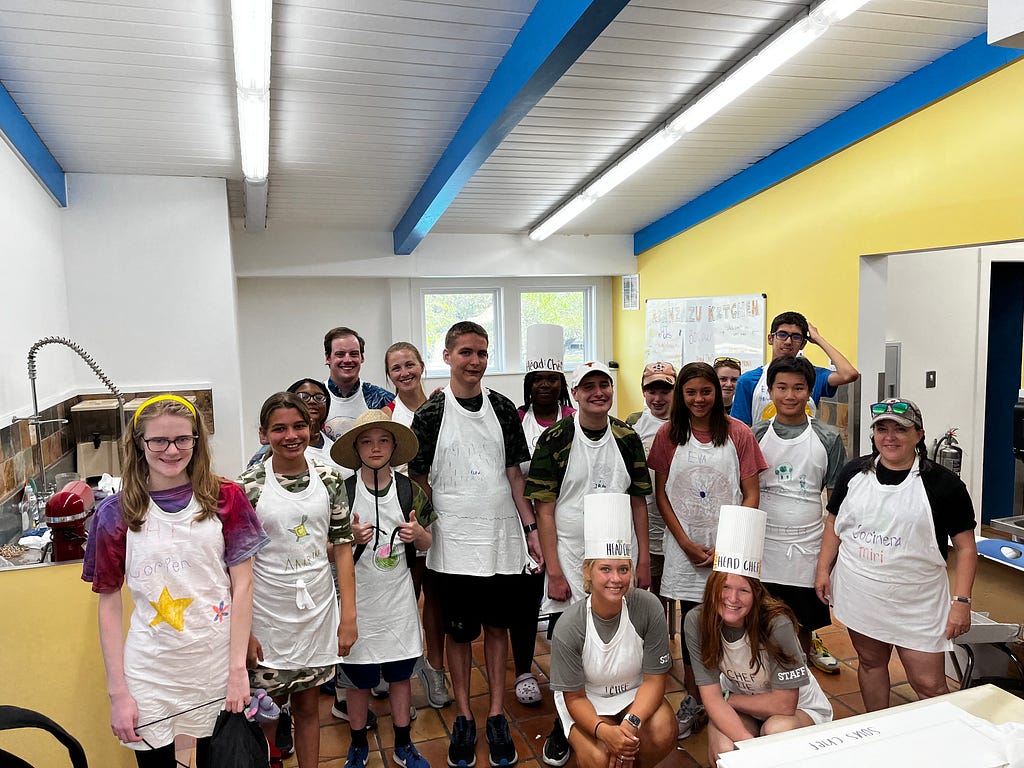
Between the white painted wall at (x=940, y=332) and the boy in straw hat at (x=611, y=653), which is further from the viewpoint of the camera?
the white painted wall at (x=940, y=332)

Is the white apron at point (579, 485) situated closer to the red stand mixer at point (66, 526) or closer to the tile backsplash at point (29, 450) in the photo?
the red stand mixer at point (66, 526)

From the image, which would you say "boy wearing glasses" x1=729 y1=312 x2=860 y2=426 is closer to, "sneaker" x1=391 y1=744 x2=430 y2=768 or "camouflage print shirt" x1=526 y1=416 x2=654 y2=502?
"camouflage print shirt" x1=526 y1=416 x2=654 y2=502

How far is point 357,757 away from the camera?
8.25ft

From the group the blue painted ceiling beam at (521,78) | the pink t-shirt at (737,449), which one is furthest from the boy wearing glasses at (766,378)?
the blue painted ceiling beam at (521,78)

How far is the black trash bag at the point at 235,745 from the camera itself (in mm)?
1755

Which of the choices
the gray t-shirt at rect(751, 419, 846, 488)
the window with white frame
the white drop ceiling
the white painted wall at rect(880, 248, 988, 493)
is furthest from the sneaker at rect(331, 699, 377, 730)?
the window with white frame

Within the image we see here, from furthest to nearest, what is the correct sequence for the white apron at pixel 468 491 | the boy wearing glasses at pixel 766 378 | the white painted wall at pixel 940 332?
the white painted wall at pixel 940 332 → the boy wearing glasses at pixel 766 378 → the white apron at pixel 468 491

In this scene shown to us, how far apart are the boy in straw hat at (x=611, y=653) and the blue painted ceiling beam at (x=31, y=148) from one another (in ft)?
11.6

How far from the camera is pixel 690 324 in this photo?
692 cm

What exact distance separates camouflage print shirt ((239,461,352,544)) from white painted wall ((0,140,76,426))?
1685mm

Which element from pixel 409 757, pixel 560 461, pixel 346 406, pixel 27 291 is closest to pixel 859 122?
pixel 560 461

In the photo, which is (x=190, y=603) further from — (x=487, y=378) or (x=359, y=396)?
(x=487, y=378)

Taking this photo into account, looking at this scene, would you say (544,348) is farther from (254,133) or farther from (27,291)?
(27,291)

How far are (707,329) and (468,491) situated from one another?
182 inches
